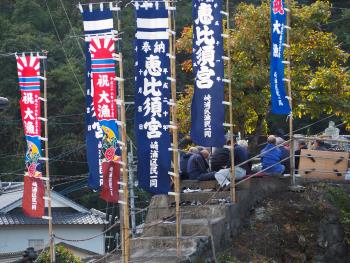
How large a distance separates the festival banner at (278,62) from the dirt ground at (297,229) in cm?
176

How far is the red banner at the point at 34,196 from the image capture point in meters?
20.3

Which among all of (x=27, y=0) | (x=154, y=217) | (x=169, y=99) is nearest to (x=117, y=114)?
(x=169, y=99)

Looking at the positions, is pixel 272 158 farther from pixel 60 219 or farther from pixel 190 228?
pixel 60 219

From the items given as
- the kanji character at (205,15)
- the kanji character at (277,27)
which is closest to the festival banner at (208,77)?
the kanji character at (205,15)

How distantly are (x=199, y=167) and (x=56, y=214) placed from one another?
20.5m

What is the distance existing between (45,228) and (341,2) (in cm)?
1563

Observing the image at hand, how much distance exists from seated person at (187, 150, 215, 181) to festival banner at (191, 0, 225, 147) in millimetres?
1601

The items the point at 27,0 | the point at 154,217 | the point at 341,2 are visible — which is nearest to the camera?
the point at 154,217

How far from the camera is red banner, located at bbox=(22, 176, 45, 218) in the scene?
2031cm

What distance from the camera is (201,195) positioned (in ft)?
64.5

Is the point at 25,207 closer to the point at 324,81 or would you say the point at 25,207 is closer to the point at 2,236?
the point at 324,81

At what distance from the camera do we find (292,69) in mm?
26000

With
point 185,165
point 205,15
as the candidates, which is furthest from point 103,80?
point 185,165

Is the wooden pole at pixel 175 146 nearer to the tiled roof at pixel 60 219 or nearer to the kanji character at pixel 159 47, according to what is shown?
the kanji character at pixel 159 47
